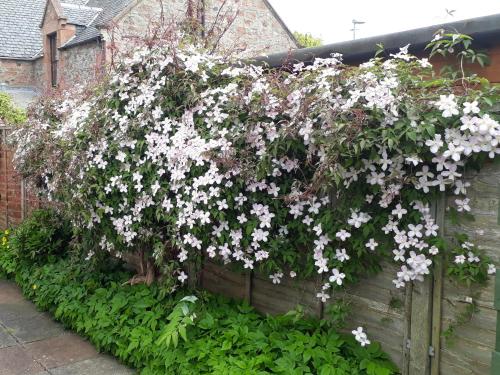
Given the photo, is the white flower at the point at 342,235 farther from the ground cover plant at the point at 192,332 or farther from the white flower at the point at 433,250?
the ground cover plant at the point at 192,332

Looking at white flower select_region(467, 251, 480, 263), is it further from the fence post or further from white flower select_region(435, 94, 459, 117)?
white flower select_region(435, 94, 459, 117)

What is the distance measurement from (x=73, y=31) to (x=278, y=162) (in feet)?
61.5

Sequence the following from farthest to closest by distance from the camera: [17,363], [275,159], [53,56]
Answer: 1. [53,56]
2. [17,363]
3. [275,159]

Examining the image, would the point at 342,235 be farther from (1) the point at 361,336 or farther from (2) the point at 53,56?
(2) the point at 53,56

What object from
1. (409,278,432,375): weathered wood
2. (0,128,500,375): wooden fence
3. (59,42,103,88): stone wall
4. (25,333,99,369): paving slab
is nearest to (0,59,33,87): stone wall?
(59,42,103,88): stone wall

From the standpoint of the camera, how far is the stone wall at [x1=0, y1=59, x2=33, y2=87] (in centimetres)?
2308

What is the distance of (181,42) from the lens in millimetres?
4625

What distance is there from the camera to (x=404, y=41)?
13.5 feet

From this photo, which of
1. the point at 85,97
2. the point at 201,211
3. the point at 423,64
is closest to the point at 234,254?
the point at 201,211

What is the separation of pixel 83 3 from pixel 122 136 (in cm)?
2143

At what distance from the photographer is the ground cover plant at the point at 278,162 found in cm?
288

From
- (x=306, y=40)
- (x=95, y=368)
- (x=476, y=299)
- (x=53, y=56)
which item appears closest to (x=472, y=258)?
(x=476, y=299)

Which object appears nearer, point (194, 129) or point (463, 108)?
point (463, 108)

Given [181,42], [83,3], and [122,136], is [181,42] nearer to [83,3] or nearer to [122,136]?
[122,136]
